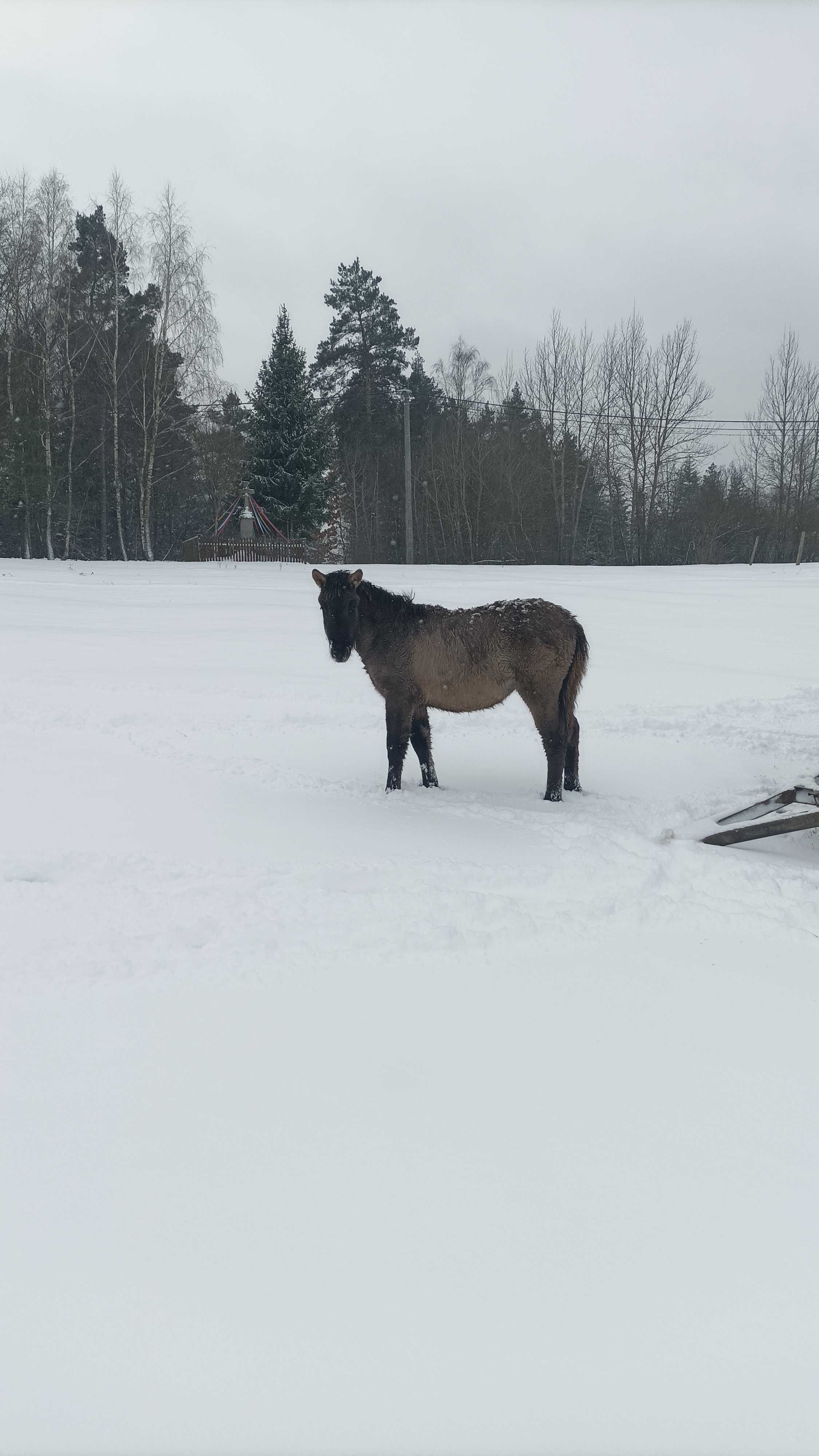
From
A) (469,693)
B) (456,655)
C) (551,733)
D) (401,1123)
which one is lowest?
(401,1123)

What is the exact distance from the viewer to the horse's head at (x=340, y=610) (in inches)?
218

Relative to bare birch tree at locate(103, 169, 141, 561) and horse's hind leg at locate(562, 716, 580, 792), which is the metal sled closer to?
horse's hind leg at locate(562, 716, 580, 792)

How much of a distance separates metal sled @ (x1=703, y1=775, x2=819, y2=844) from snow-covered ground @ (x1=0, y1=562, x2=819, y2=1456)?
5.1 inches

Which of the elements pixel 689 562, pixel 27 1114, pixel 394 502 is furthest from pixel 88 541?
pixel 27 1114

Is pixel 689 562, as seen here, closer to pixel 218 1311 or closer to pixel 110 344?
pixel 110 344

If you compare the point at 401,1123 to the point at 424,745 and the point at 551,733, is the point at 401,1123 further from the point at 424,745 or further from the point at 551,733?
the point at 424,745

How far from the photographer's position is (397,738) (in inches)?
227

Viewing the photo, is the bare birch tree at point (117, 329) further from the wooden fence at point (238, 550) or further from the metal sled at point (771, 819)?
the metal sled at point (771, 819)

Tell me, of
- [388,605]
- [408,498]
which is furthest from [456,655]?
[408,498]

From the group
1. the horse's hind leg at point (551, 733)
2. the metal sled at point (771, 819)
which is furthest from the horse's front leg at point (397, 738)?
the metal sled at point (771, 819)

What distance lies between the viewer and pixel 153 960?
128 inches

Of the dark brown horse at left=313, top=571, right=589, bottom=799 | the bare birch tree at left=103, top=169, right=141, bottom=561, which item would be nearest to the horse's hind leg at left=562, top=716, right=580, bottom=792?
the dark brown horse at left=313, top=571, right=589, bottom=799

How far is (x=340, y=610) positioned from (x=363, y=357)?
47.3 meters

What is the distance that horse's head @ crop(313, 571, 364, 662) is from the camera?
553 centimetres
